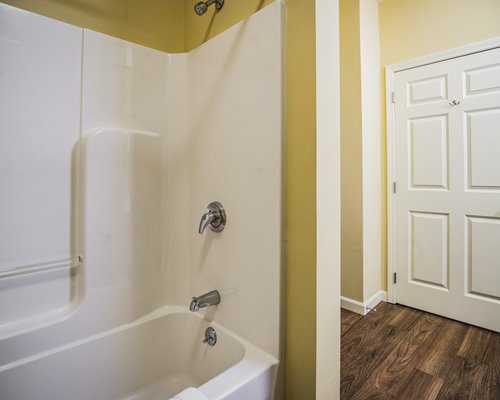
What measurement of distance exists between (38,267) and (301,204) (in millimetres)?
1039

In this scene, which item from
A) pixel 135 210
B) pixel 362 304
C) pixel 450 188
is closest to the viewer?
pixel 135 210

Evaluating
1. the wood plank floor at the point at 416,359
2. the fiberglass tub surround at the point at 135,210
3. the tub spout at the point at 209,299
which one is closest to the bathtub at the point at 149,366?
the fiberglass tub surround at the point at 135,210

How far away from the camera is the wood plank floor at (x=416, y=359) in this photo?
1.39m

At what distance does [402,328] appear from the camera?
6.46ft

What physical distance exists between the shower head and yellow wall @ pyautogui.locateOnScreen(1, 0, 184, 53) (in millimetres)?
343

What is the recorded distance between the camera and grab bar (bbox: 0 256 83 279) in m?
0.96

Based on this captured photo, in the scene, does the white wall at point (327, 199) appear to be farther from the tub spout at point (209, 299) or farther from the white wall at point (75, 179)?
the white wall at point (75, 179)

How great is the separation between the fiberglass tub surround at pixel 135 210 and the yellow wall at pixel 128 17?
0.09 metres

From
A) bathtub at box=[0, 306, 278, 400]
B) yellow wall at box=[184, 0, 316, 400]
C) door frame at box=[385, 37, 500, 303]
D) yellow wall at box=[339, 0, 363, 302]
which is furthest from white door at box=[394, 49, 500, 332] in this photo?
bathtub at box=[0, 306, 278, 400]

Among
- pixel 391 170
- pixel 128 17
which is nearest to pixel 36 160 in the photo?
pixel 128 17

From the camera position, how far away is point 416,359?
63.9 inches

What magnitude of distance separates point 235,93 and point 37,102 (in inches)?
30.8

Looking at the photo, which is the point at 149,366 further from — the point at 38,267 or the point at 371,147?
the point at 371,147

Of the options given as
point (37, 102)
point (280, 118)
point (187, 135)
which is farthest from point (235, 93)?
point (37, 102)
